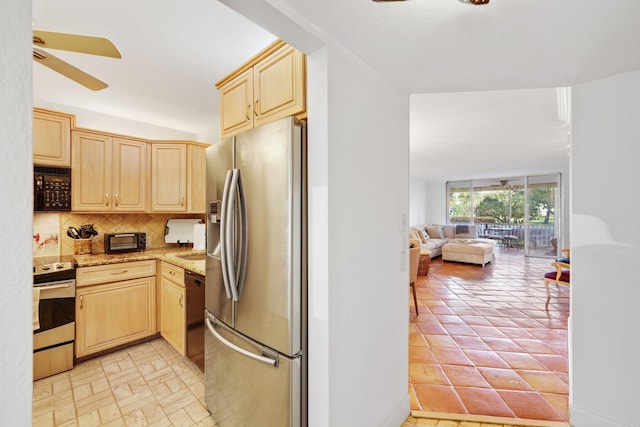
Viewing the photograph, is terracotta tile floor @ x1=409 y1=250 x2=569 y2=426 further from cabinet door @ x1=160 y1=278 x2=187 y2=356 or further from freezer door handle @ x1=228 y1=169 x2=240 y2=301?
cabinet door @ x1=160 y1=278 x2=187 y2=356

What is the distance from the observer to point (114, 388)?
224 centimetres

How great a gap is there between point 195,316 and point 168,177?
77.4 inches

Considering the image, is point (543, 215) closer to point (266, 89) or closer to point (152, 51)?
point (266, 89)

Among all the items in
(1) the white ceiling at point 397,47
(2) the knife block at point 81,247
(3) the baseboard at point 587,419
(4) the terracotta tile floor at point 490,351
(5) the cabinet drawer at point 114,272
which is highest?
(1) the white ceiling at point 397,47

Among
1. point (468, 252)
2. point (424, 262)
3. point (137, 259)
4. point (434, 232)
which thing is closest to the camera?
point (137, 259)

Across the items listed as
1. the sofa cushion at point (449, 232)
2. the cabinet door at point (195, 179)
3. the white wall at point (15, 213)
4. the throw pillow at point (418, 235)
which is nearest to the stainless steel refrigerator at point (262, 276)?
the white wall at point (15, 213)

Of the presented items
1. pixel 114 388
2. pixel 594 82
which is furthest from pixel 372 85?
pixel 114 388

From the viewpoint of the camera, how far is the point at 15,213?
1.65ft

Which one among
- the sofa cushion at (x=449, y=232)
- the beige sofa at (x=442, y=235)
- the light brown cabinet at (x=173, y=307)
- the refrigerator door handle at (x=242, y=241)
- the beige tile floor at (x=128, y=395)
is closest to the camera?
the refrigerator door handle at (x=242, y=241)

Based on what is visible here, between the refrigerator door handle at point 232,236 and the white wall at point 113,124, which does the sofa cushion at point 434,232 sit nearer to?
the white wall at point 113,124

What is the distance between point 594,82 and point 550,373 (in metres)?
2.30

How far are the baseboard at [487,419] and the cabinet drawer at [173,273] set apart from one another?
2.19 meters

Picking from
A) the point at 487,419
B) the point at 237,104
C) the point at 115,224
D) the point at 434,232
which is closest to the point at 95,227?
the point at 115,224

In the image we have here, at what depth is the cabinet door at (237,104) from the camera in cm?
174
